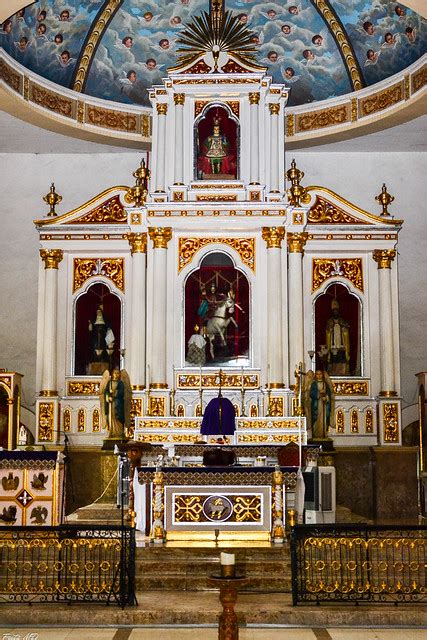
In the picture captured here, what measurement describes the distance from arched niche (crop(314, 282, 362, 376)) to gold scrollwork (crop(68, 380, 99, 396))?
4125mm

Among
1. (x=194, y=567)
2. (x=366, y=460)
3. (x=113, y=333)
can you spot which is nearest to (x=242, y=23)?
(x=113, y=333)

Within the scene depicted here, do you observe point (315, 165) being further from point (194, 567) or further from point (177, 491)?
point (194, 567)

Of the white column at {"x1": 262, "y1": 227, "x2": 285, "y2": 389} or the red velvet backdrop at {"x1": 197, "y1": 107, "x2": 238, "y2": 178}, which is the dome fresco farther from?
the white column at {"x1": 262, "y1": 227, "x2": 285, "y2": 389}

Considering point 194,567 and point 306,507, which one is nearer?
point 194,567

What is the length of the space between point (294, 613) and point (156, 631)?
136 centimetres

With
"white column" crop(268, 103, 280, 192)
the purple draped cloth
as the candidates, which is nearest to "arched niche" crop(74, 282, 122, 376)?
the purple draped cloth

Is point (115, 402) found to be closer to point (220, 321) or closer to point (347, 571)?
point (220, 321)

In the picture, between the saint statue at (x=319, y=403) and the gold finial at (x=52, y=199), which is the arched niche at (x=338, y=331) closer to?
the saint statue at (x=319, y=403)

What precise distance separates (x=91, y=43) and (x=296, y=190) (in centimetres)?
544

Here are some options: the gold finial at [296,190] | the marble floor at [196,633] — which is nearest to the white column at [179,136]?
the gold finial at [296,190]

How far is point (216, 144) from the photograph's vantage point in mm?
18938

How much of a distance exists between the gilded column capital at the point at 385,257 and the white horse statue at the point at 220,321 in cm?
282

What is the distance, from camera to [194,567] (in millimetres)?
11625

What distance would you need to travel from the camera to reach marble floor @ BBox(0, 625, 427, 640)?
8.91 metres
